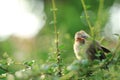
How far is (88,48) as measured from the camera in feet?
5.09

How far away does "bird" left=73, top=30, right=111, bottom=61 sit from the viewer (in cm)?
150

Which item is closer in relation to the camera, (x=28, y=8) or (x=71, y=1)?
(x=71, y=1)

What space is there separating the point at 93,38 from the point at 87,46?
0.08 metres

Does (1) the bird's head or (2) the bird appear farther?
(1) the bird's head

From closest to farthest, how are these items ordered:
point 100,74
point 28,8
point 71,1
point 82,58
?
point 100,74 → point 82,58 → point 71,1 → point 28,8

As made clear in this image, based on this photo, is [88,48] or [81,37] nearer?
[88,48]

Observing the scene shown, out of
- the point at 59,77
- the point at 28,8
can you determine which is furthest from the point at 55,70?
the point at 28,8

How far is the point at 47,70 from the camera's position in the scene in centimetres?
146

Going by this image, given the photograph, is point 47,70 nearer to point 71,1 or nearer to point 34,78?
point 34,78

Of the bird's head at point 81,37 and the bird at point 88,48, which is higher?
the bird's head at point 81,37

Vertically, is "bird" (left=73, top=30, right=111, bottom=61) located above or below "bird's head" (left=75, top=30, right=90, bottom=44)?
below

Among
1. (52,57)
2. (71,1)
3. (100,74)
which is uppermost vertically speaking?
(71,1)

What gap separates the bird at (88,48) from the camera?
150 cm

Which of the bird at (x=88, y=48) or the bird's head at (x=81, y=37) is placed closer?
the bird at (x=88, y=48)
